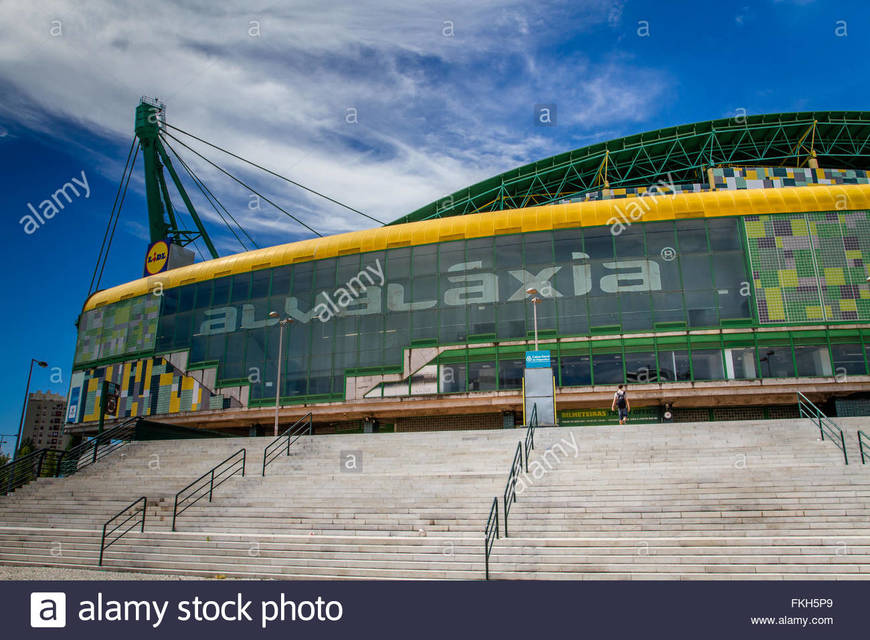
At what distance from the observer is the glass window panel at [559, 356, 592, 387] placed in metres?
29.3

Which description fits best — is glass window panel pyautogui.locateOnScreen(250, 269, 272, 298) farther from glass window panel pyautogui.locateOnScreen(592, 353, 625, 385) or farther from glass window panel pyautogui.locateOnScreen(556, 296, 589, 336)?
glass window panel pyautogui.locateOnScreen(592, 353, 625, 385)

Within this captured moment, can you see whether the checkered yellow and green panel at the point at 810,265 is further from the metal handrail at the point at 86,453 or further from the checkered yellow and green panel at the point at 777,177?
the metal handrail at the point at 86,453

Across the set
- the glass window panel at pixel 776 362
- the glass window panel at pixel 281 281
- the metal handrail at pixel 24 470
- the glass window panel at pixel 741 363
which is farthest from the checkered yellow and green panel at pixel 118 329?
the glass window panel at pixel 776 362

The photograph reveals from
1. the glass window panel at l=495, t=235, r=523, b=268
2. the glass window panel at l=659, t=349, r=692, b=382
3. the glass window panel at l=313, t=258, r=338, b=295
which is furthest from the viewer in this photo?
the glass window panel at l=313, t=258, r=338, b=295

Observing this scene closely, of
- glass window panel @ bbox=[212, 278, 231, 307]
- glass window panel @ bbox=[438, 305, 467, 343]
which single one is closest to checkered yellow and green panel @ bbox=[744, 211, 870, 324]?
glass window panel @ bbox=[438, 305, 467, 343]

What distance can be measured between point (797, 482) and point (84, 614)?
1348 cm

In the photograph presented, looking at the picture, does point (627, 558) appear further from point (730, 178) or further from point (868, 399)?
point (730, 178)

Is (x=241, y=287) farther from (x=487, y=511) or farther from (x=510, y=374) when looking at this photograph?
(x=487, y=511)

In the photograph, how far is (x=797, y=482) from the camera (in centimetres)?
1434

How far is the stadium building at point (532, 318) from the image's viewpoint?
2839 centimetres

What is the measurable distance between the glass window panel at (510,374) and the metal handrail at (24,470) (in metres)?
17.7

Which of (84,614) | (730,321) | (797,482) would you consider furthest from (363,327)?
(84,614)

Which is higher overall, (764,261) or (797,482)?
(764,261)

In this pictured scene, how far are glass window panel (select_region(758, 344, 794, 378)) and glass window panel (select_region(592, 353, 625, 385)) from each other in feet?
18.8
